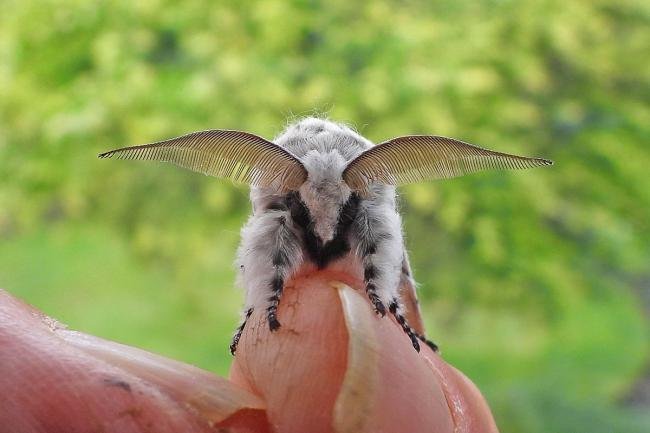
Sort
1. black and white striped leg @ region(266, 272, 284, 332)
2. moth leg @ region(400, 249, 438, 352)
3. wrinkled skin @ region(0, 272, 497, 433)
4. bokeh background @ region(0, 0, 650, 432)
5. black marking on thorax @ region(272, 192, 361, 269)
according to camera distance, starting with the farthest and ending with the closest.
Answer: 1. bokeh background @ region(0, 0, 650, 432)
2. moth leg @ region(400, 249, 438, 352)
3. black marking on thorax @ region(272, 192, 361, 269)
4. black and white striped leg @ region(266, 272, 284, 332)
5. wrinkled skin @ region(0, 272, 497, 433)

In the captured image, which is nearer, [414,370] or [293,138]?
[414,370]

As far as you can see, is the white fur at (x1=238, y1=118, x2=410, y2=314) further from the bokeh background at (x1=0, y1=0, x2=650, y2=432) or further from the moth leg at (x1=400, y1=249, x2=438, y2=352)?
the bokeh background at (x1=0, y1=0, x2=650, y2=432)

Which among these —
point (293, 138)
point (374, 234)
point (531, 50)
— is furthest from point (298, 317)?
point (531, 50)

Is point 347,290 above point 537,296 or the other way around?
the other way around

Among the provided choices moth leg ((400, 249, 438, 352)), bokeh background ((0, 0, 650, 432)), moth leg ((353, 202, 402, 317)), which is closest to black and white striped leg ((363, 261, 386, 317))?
moth leg ((353, 202, 402, 317))

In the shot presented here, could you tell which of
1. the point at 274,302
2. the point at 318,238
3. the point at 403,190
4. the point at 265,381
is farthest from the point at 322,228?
the point at 403,190

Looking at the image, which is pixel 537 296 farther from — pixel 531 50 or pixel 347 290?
pixel 347 290

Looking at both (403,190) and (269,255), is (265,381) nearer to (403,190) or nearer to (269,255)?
(269,255)
